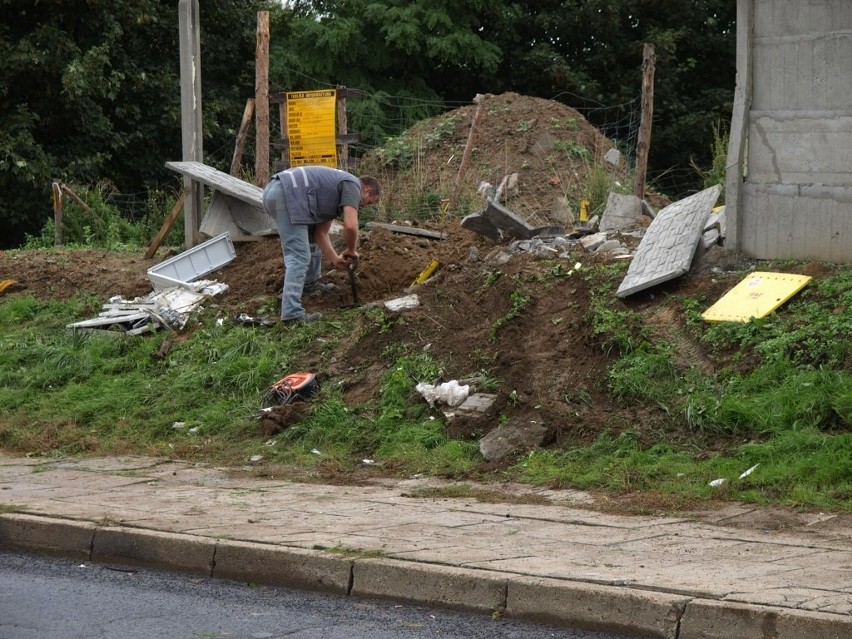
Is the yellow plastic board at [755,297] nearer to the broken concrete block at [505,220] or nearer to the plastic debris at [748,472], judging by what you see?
the plastic debris at [748,472]

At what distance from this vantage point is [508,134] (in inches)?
826

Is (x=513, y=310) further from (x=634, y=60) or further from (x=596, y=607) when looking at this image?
(x=634, y=60)

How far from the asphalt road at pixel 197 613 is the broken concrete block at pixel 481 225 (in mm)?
6647

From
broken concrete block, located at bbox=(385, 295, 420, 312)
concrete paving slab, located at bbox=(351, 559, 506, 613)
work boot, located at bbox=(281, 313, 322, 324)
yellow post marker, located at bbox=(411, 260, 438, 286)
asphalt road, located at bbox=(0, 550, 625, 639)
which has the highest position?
yellow post marker, located at bbox=(411, 260, 438, 286)

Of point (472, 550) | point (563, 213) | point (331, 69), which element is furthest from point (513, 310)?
point (331, 69)

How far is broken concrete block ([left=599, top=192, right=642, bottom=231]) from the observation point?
13.0m

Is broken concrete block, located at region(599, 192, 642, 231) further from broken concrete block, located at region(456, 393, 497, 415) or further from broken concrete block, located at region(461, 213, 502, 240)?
broken concrete block, located at region(456, 393, 497, 415)

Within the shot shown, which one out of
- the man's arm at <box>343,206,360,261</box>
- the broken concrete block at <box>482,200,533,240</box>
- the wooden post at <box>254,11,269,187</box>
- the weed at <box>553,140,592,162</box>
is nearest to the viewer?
the man's arm at <box>343,206,360,261</box>

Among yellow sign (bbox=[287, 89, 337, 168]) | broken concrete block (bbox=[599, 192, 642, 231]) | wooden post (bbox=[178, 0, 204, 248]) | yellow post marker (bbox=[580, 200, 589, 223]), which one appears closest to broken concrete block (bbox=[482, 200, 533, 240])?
broken concrete block (bbox=[599, 192, 642, 231])

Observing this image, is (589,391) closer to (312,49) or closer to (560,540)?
(560,540)

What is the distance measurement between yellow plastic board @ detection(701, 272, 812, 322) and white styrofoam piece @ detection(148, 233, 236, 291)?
601 centimetres

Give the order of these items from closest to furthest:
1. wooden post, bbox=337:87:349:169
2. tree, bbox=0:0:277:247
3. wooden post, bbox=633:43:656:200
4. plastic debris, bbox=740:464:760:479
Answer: plastic debris, bbox=740:464:760:479, wooden post, bbox=633:43:656:200, wooden post, bbox=337:87:349:169, tree, bbox=0:0:277:247

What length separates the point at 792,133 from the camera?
32.2 ft

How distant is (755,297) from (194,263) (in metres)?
6.47
